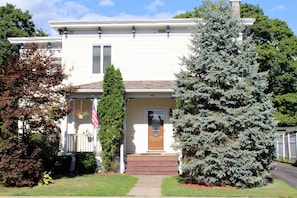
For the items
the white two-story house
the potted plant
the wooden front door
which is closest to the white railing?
the white two-story house

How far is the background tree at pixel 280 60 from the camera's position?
31.9 m

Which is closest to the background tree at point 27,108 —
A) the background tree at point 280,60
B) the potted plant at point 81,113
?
the potted plant at point 81,113

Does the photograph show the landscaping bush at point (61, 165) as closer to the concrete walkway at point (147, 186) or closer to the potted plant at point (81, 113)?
the potted plant at point (81, 113)

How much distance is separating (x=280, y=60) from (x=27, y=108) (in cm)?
2573

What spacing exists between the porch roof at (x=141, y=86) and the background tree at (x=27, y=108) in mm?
3554

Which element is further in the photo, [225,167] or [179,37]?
[179,37]

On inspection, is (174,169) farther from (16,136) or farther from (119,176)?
(16,136)

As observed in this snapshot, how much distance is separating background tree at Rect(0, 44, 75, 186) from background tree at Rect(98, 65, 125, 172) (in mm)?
2940

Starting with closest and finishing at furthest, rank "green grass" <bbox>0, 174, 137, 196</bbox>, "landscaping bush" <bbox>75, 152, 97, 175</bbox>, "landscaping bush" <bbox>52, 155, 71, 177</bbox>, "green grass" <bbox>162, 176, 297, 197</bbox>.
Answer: "green grass" <bbox>162, 176, 297, 197</bbox>, "green grass" <bbox>0, 174, 137, 196</bbox>, "landscaping bush" <bbox>52, 155, 71, 177</bbox>, "landscaping bush" <bbox>75, 152, 97, 175</bbox>

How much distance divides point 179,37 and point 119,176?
27.0 feet

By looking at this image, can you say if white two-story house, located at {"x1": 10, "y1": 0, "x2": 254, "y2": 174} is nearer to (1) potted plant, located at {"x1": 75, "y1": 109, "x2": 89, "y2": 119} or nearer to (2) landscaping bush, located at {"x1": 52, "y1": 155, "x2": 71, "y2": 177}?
(1) potted plant, located at {"x1": 75, "y1": 109, "x2": 89, "y2": 119}

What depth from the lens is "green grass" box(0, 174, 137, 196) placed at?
35.0 ft

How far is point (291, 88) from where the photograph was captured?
3353 cm

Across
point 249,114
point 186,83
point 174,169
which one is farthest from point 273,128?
point 174,169
